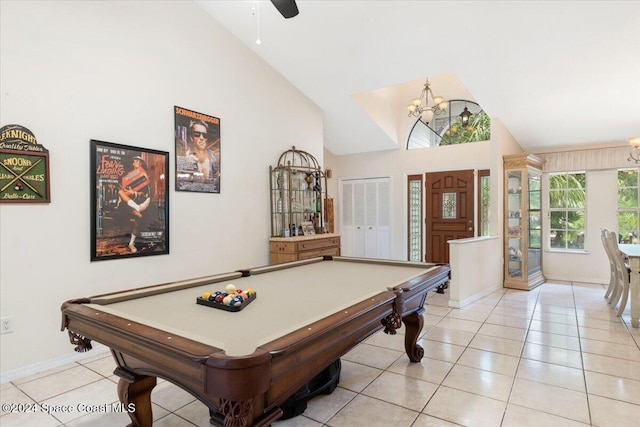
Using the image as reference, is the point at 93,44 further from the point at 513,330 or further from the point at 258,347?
the point at 513,330

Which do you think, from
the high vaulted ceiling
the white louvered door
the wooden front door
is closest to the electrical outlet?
the high vaulted ceiling

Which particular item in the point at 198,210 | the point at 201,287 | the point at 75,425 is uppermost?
the point at 198,210

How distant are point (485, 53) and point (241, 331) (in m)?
3.99

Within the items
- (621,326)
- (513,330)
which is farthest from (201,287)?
(621,326)

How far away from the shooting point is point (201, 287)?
7.38ft

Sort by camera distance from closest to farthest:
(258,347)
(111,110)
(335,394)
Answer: (258,347) < (335,394) < (111,110)

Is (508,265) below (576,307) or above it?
above

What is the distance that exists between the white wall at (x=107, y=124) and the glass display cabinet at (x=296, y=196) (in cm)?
29

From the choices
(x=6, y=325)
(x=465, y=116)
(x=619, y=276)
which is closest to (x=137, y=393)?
(x=6, y=325)

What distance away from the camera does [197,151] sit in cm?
390

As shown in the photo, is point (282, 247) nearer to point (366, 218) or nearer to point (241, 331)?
point (366, 218)

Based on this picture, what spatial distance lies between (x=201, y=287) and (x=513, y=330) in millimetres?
3134

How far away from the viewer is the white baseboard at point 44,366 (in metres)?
2.66

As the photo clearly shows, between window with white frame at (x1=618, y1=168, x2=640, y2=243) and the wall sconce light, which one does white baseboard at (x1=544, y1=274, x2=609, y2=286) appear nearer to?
window with white frame at (x1=618, y1=168, x2=640, y2=243)
